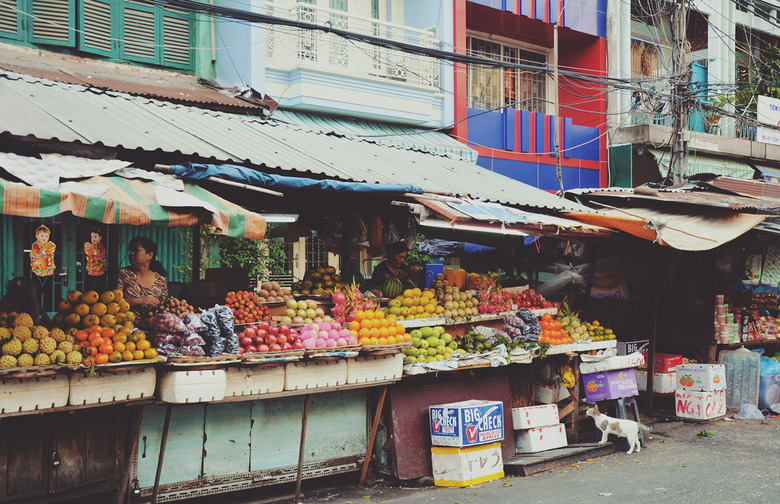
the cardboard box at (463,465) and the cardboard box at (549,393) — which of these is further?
the cardboard box at (549,393)

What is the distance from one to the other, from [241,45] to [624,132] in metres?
10.5

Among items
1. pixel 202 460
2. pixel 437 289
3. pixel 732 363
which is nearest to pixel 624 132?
pixel 732 363

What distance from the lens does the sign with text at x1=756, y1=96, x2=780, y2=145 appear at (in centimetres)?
2023

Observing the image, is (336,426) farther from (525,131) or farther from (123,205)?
(525,131)

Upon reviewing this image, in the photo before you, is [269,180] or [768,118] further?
[768,118]

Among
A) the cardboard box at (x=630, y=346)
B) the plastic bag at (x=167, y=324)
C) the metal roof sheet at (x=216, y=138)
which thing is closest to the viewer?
the plastic bag at (x=167, y=324)

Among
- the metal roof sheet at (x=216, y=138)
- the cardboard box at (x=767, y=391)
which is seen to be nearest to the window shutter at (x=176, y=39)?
the metal roof sheet at (x=216, y=138)

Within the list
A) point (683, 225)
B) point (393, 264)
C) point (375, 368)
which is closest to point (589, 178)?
point (683, 225)

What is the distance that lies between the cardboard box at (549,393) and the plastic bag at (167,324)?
496 cm

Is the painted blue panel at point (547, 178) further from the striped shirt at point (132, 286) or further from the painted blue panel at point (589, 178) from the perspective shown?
A: the striped shirt at point (132, 286)

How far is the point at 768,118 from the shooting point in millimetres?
20484

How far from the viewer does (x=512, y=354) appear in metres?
8.56

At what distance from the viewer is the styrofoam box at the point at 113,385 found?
18.1 ft

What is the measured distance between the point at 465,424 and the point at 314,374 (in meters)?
1.67
